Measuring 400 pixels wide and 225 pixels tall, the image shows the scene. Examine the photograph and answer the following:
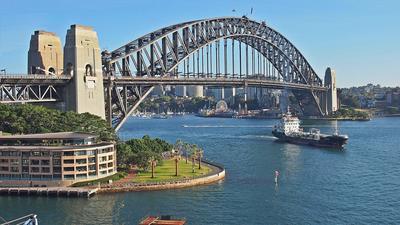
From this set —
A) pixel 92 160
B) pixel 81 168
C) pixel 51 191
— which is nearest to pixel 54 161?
pixel 81 168

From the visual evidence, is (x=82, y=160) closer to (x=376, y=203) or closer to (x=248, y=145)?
(x=376, y=203)

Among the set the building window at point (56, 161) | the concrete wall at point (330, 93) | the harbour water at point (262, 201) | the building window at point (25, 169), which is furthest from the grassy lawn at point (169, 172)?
the concrete wall at point (330, 93)

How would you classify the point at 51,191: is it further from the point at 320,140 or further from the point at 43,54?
the point at 320,140

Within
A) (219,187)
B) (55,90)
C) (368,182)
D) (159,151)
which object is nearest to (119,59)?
(55,90)

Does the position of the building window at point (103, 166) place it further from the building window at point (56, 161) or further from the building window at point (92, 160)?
the building window at point (56, 161)

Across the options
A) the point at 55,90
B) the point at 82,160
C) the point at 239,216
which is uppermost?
the point at 55,90

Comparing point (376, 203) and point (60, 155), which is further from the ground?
point (60, 155)

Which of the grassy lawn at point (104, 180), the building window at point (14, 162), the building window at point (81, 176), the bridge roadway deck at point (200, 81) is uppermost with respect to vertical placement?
the bridge roadway deck at point (200, 81)
